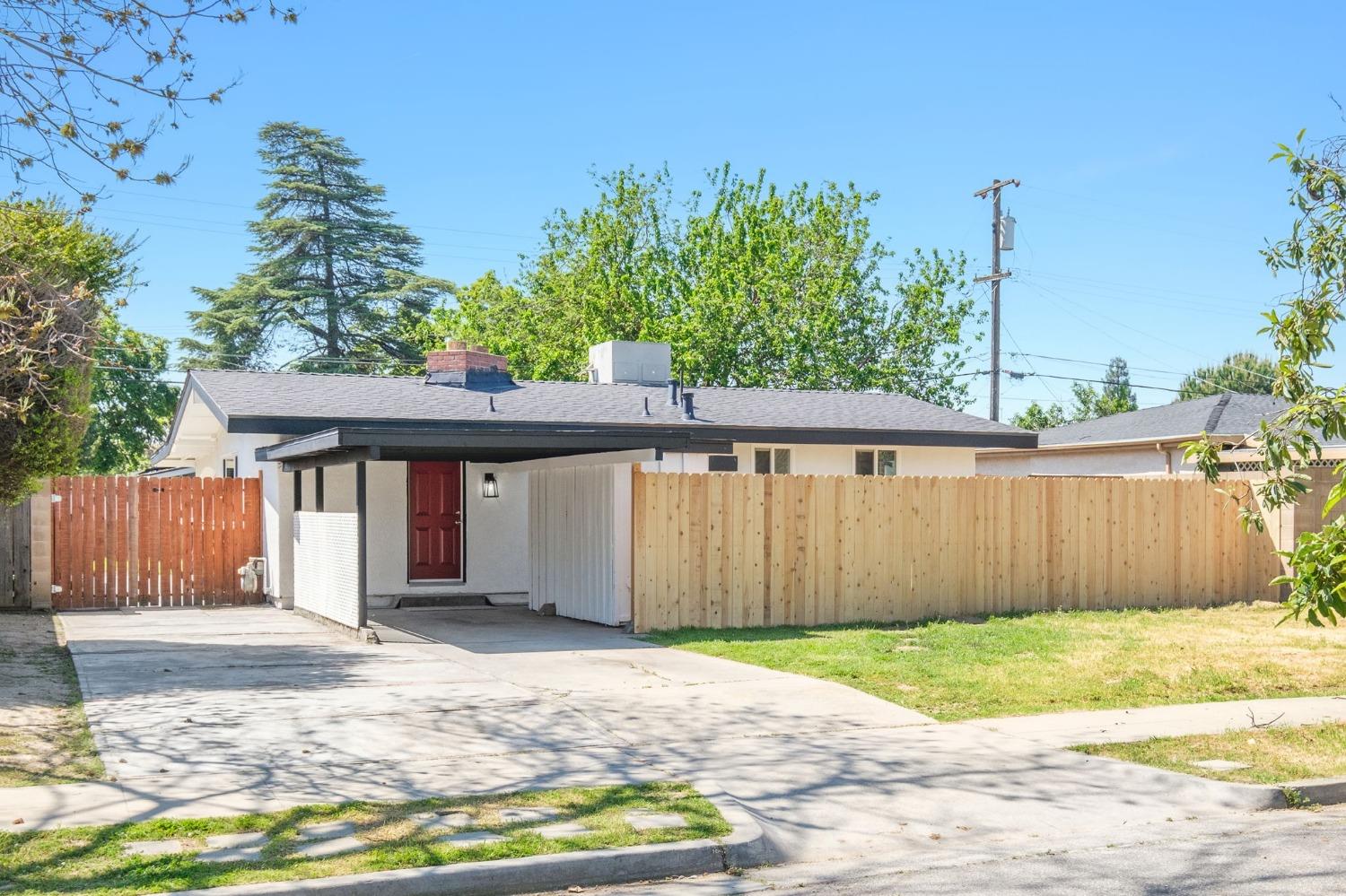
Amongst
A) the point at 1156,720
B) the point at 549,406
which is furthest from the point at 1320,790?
the point at 549,406

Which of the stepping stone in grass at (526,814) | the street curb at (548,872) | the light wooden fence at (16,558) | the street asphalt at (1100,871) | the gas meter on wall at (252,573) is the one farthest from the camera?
the gas meter on wall at (252,573)

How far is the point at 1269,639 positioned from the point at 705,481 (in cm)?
691

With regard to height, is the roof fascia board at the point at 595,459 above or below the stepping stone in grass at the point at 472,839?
above

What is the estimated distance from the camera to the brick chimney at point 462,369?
21562mm

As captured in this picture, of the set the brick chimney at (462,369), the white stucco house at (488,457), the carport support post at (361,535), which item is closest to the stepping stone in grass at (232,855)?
the white stucco house at (488,457)

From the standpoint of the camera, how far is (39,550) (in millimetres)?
17109

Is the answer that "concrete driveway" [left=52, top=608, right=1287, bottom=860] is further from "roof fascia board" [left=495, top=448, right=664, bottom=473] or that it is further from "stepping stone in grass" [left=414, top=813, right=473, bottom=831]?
"roof fascia board" [left=495, top=448, right=664, bottom=473]

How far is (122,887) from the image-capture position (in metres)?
5.35

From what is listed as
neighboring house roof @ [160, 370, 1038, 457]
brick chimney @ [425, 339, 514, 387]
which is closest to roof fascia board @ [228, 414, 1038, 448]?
neighboring house roof @ [160, 370, 1038, 457]

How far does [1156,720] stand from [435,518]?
12063 mm

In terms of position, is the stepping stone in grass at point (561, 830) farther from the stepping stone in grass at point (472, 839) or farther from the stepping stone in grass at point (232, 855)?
the stepping stone in grass at point (232, 855)

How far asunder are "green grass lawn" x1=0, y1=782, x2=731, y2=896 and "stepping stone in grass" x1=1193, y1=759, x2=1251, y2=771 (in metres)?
3.36

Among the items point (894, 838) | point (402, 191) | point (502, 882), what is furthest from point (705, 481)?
point (402, 191)

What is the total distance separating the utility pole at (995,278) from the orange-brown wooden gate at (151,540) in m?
19.5
